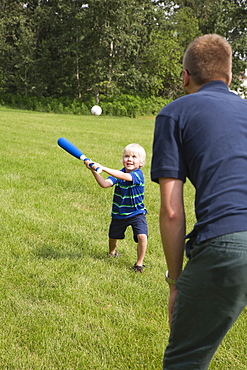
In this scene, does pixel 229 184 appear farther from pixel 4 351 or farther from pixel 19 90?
pixel 19 90

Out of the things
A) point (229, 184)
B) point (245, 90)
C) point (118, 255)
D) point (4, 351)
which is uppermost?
point (229, 184)

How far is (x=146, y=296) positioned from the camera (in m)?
3.68

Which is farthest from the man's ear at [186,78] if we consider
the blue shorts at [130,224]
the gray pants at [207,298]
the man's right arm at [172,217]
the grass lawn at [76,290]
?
the blue shorts at [130,224]

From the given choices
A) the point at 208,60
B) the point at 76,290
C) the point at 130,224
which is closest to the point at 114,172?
the point at 130,224

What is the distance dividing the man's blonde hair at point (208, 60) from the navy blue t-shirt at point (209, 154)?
124 millimetres

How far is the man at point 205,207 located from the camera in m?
1.60

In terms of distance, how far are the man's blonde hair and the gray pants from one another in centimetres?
73

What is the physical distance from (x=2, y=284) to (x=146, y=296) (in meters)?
1.32

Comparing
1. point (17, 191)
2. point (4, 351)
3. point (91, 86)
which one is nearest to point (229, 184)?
point (4, 351)

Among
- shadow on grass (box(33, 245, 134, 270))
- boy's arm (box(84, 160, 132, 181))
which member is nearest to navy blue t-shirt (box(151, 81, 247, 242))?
boy's arm (box(84, 160, 132, 181))

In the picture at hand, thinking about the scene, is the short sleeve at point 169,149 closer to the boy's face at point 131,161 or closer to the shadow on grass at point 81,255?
the boy's face at point 131,161

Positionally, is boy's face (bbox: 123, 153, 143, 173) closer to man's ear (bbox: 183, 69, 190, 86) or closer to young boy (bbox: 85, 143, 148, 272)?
young boy (bbox: 85, 143, 148, 272)

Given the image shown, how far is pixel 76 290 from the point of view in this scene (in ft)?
12.1

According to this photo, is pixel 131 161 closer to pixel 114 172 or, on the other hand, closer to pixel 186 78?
pixel 114 172
